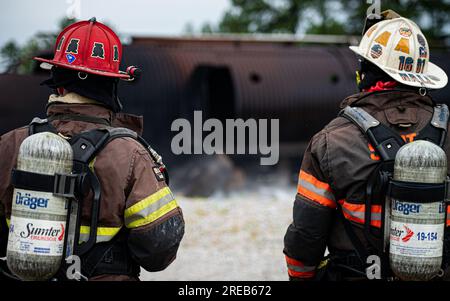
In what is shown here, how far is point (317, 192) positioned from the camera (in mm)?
2920

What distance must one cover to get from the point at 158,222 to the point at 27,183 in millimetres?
590

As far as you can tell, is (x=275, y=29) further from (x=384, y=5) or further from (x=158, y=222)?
(x=158, y=222)

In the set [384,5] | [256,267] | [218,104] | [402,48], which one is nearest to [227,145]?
[218,104]

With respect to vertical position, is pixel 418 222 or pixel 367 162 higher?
pixel 367 162

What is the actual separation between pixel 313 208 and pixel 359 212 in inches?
8.4

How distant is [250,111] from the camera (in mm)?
12289

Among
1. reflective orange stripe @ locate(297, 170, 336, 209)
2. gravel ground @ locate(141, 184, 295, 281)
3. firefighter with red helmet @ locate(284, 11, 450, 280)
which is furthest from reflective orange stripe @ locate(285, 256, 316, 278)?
gravel ground @ locate(141, 184, 295, 281)

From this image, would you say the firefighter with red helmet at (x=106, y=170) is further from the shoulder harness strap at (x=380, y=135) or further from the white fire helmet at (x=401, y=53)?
the white fire helmet at (x=401, y=53)

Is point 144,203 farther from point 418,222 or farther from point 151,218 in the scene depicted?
point 418,222

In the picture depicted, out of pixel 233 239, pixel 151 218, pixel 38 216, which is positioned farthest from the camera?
pixel 233 239

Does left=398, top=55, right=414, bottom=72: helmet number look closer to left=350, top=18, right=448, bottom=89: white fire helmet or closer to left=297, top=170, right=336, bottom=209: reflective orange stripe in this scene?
left=350, top=18, right=448, bottom=89: white fire helmet

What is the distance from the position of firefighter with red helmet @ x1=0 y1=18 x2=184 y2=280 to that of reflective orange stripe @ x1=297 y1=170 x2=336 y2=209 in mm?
616

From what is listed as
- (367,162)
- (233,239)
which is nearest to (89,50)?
(367,162)

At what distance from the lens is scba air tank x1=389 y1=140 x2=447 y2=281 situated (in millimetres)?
2639
